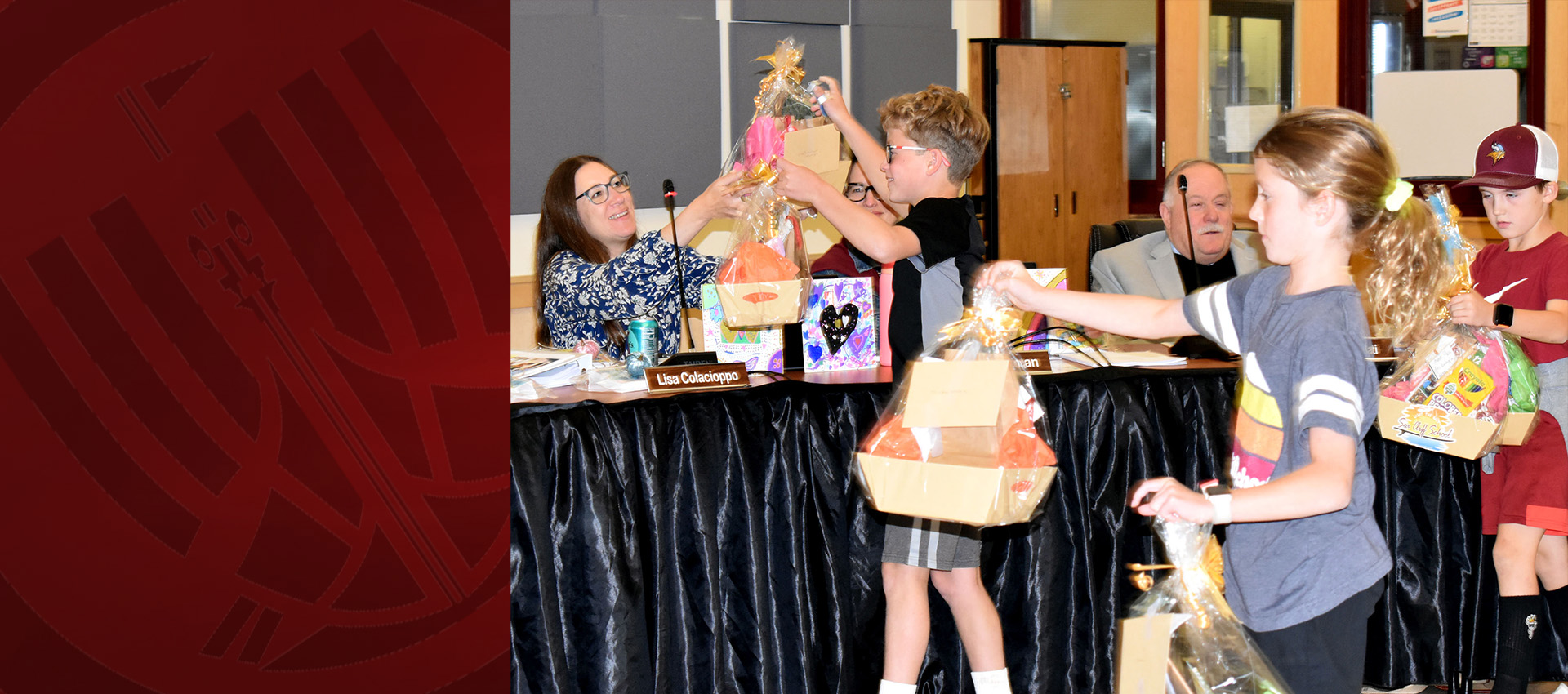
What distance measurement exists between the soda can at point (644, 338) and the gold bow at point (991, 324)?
818mm

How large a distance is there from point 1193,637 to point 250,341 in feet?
3.68

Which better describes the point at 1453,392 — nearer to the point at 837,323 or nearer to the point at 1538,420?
the point at 1538,420

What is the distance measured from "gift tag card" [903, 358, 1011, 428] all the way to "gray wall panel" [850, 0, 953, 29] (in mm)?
4077

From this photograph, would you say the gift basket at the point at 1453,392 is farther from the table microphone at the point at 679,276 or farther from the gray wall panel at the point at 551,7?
the gray wall panel at the point at 551,7

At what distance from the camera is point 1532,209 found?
2.55m

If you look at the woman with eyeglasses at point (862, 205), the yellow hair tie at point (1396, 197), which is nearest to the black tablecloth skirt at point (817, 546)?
the woman with eyeglasses at point (862, 205)

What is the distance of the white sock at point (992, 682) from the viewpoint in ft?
7.21

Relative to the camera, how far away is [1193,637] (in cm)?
145

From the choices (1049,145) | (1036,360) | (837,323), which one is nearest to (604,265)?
(837,323)

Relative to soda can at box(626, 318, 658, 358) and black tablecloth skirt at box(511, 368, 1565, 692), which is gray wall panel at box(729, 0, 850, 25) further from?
black tablecloth skirt at box(511, 368, 1565, 692)

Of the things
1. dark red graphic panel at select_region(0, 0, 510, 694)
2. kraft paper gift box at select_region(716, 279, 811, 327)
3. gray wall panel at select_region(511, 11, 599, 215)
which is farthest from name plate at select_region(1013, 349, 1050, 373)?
gray wall panel at select_region(511, 11, 599, 215)

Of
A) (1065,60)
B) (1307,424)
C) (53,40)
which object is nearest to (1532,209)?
(1307,424)

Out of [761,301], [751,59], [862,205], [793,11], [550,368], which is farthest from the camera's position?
[793,11]

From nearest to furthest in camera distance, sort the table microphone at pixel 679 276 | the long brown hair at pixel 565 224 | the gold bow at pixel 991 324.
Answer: the gold bow at pixel 991 324 → the table microphone at pixel 679 276 → the long brown hair at pixel 565 224
